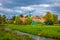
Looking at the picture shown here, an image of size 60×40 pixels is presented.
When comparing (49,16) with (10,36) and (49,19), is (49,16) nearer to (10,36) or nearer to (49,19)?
(49,19)

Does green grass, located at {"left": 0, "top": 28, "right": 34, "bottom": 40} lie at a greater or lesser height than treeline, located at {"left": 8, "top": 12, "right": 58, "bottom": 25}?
lesser

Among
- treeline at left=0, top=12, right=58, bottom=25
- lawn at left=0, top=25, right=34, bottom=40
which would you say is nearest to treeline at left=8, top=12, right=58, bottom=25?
treeline at left=0, top=12, right=58, bottom=25

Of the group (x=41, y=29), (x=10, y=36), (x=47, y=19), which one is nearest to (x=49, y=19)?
(x=47, y=19)

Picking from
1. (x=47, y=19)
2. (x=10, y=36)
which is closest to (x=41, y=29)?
(x=47, y=19)

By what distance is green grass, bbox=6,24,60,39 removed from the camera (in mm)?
1640

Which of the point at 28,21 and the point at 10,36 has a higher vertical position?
the point at 28,21

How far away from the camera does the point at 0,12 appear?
5.57 ft

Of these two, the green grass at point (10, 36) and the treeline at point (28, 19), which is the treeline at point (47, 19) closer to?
the treeline at point (28, 19)

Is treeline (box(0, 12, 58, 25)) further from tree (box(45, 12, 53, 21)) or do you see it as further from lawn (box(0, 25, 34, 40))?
lawn (box(0, 25, 34, 40))

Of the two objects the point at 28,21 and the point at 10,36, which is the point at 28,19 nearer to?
the point at 28,21

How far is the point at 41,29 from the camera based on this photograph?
5.45 ft

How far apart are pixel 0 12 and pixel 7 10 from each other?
99mm

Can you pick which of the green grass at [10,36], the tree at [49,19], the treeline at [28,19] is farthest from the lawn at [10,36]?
the tree at [49,19]

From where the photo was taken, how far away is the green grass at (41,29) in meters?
1.64
